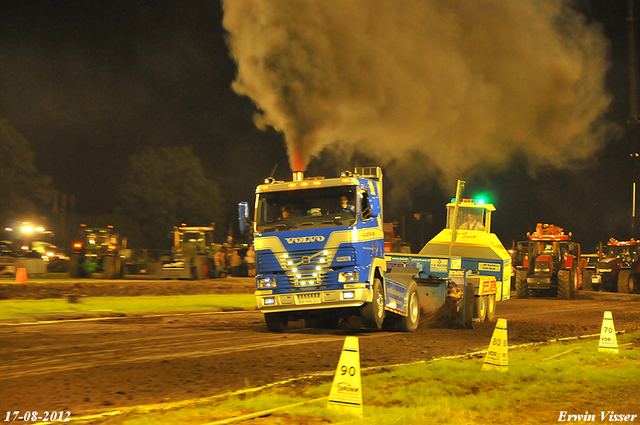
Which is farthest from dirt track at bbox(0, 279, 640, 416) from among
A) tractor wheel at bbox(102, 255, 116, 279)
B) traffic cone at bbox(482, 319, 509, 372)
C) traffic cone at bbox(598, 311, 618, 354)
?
tractor wheel at bbox(102, 255, 116, 279)

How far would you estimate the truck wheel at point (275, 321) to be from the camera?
1514cm

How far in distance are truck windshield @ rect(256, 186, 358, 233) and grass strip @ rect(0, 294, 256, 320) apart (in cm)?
738

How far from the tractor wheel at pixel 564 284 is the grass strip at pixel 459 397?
20683 mm

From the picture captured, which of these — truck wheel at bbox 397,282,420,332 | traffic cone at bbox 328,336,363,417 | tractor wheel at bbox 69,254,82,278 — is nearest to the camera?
traffic cone at bbox 328,336,363,417

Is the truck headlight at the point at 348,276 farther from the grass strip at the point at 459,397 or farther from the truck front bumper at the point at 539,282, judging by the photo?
Result: the truck front bumper at the point at 539,282

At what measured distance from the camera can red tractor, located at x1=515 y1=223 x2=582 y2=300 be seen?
31.2m

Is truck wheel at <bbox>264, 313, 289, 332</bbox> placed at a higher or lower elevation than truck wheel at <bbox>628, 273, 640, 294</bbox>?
lower

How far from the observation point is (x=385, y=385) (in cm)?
852

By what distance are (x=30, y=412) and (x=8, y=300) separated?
1662cm

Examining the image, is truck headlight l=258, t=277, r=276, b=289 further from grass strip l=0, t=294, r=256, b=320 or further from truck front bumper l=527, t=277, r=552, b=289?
truck front bumper l=527, t=277, r=552, b=289

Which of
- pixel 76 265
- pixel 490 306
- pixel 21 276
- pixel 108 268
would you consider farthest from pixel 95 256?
pixel 490 306

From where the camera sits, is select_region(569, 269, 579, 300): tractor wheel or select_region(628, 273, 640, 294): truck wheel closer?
select_region(569, 269, 579, 300): tractor wheel

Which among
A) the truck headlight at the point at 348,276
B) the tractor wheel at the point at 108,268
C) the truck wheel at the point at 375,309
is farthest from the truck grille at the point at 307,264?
the tractor wheel at the point at 108,268

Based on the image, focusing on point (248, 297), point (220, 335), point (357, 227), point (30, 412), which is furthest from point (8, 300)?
point (30, 412)
